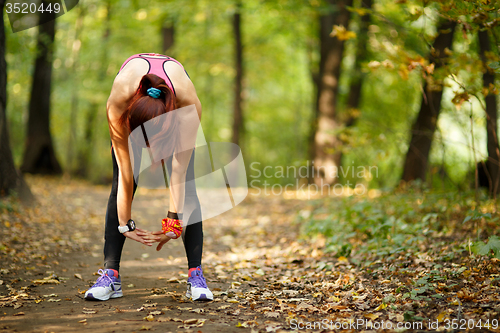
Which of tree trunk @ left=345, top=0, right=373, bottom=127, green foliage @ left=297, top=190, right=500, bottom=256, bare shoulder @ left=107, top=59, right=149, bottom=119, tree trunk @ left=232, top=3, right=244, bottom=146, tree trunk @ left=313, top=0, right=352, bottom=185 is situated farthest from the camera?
tree trunk @ left=232, top=3, right=244, bottom=146

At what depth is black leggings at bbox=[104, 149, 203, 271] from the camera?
264cm

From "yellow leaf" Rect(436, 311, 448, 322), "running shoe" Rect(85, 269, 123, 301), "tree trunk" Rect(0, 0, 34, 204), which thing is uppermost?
"tree trunk" Rect(0, 0, 34, 204)

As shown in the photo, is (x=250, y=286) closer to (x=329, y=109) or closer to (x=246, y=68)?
(x=329, y=109)

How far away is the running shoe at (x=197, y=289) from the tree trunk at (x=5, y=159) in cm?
370

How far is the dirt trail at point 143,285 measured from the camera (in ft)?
7.37

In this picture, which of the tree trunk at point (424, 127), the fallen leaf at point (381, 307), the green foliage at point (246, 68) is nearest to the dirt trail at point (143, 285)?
the fallen leaf at point (381, 307)

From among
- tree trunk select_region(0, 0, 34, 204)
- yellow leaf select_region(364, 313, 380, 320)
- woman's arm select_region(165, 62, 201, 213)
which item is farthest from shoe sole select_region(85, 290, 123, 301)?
tree trunk select_region(0, 0, 34, 204)

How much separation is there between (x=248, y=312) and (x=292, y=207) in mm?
4924

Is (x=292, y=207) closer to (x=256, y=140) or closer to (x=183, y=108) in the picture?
(x=183, y=108)

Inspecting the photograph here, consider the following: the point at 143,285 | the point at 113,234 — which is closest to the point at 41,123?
the point at 143,285

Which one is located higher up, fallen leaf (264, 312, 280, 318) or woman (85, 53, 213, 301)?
woman (85, 53, 213, 301)

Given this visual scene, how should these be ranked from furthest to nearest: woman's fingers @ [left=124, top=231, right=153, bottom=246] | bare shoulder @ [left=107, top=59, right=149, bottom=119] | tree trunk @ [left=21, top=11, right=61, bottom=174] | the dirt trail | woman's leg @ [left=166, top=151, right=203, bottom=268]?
tree trunk @ [left=21, top=11, right=61, bottom=174]
woman's leg @ [left=166, top=151, right=203, bottom=268]
woman's fingers @ [left=124, top=231, right=153, bottom=246]
bare shoulder @ [left=107, top=59, right=149, bottom=119]
the dirt trail

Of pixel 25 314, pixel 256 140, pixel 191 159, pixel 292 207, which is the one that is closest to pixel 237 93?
pixel 292 207

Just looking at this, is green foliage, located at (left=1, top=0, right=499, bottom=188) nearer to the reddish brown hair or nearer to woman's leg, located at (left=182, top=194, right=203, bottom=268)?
woman's leg, located at (left=182, top=194, right=203, bottom=268)
